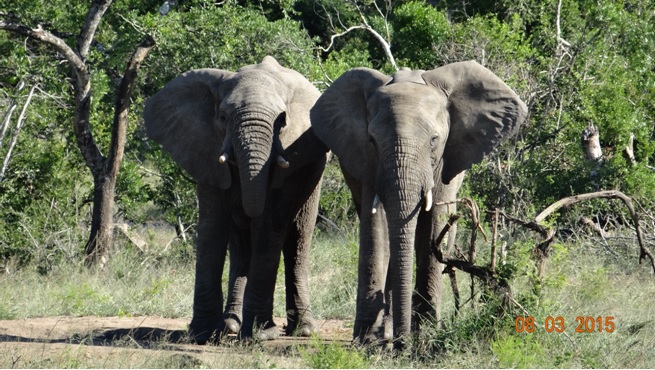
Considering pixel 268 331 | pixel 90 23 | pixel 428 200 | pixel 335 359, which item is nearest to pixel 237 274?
pixel 268 331

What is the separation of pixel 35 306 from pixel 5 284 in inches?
48.6

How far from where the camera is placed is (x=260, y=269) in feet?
32.5

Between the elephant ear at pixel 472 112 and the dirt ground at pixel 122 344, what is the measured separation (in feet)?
6.00

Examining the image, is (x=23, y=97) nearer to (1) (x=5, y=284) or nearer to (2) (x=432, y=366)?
(1) (x=5, y=284)

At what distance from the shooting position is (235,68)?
45.8ft

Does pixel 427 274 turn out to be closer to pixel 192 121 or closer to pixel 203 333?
pixel 203 333

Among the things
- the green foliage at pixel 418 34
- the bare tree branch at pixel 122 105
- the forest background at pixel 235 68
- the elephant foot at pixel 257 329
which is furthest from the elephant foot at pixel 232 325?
the green foliage at pixel 418 34

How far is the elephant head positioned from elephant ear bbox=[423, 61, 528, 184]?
1285mm

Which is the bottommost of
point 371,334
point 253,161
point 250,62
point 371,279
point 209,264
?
point 371,334

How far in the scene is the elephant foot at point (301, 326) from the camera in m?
10.5

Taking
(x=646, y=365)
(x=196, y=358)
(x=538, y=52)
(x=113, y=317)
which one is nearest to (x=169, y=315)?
(x=113, y=317)

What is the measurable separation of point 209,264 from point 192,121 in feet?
4.19

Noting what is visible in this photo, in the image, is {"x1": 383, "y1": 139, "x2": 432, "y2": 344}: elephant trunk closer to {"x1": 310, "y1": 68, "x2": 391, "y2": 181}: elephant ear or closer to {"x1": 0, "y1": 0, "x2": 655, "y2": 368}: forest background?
{"x1": 310, "y1": 68, "x2": 391, "y2": 181}: elephant ear
